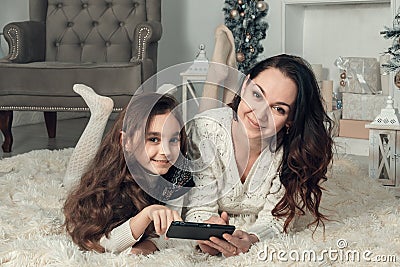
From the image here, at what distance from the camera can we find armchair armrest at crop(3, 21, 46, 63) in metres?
3.67

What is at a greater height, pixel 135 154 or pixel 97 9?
pixel 97 9

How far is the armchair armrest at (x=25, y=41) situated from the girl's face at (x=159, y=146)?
2.18 meters

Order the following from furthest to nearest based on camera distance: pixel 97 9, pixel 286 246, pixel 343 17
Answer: pixel 343 17, pixel 97 9, pixel 286 246

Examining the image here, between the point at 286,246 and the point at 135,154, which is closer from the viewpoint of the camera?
the point at 286,246

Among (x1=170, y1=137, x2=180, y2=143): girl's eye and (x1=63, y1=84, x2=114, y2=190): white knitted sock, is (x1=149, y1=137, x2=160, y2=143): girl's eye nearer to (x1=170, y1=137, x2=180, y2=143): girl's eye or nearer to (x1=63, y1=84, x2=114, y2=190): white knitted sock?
(x1=170, y1=137, x2=180, y2=143): girl's eye

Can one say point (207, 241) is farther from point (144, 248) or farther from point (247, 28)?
point (247, 28)

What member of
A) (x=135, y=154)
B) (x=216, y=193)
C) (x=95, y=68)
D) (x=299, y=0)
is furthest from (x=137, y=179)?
(x=299, y=0)

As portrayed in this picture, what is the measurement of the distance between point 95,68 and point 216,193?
1800 millimetres

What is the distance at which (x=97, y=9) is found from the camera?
13.0 feet

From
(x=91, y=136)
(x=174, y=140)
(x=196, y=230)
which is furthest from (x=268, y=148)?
(x=91, y=136)

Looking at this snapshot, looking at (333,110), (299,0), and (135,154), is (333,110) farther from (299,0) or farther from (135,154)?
(135,154)

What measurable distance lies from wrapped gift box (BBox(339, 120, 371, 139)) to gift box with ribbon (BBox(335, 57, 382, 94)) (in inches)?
8.2

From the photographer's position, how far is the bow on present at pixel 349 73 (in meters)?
3.87

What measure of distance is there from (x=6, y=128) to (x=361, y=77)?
1921 millimetres
